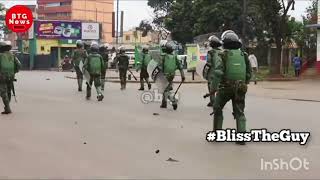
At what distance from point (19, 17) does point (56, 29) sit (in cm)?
538

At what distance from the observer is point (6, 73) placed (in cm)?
1405

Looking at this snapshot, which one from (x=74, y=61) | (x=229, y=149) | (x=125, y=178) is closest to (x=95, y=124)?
(x=229, y=149)

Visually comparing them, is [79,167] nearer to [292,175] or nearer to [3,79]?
[292,175]

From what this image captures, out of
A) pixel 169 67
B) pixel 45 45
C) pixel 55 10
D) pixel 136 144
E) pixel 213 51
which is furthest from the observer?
pixel 55 10

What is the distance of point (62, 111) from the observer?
15.1 metres

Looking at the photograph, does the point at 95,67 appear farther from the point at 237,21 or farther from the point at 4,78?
the point at 237,21

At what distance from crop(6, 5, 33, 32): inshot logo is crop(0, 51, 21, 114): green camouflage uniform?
129 feet

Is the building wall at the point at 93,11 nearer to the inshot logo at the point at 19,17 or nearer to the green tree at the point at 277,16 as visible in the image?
the inshot logo at the point at 19,17

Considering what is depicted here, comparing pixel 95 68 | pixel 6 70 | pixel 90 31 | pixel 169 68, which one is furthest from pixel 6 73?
pixel 90 31

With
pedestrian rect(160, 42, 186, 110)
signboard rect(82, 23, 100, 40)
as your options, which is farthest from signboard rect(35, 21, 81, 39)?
pedestrian rect(160, 42, 186, 110)

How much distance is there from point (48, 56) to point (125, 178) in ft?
171

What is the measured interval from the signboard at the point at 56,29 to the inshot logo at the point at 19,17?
70.6 inches

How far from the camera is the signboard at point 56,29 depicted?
5991 cm

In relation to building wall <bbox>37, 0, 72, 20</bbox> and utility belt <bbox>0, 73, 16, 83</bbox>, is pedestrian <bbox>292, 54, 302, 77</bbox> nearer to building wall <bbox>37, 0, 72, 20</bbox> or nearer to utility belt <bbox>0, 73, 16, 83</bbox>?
utility belt <bbox>0, 73, 16, 83</bbox>
